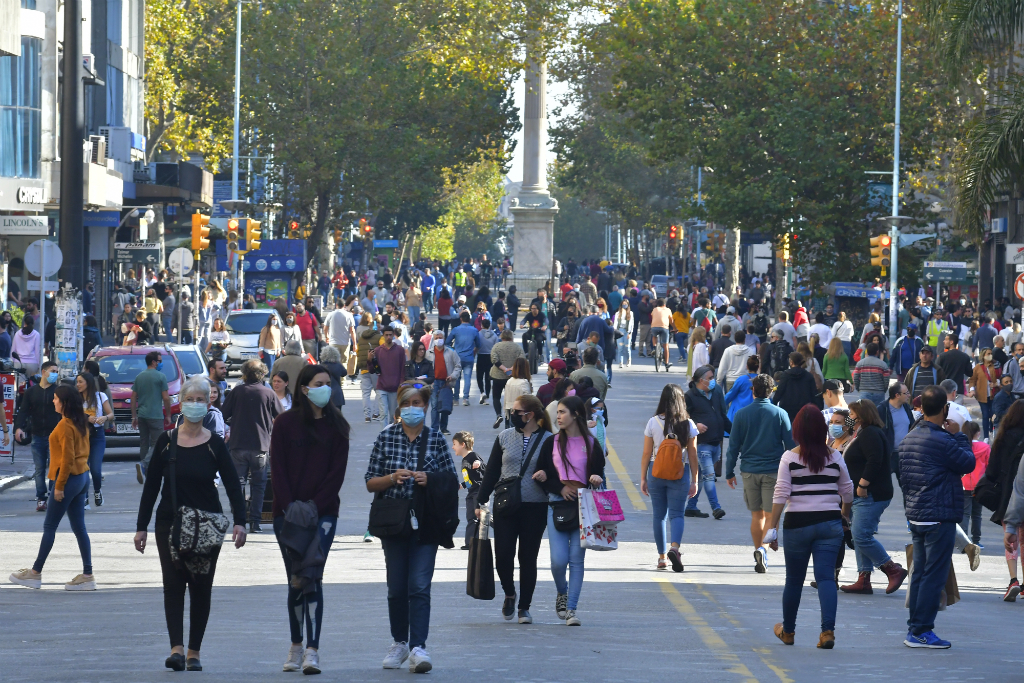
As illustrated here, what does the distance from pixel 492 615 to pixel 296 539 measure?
3032 mm

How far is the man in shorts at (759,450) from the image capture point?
561 inches

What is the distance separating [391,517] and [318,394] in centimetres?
79

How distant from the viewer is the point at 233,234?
150ft

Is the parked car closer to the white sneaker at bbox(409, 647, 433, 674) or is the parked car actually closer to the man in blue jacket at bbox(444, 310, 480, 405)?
the man in blue jacket at bbox(444, 310, 480, 405)

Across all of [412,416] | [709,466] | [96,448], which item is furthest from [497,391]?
[412,416]

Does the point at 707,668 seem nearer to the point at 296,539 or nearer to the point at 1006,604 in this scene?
the point at 296,539

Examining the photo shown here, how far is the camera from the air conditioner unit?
1576 inches

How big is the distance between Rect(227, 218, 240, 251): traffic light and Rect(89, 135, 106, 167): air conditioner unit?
4892 mm

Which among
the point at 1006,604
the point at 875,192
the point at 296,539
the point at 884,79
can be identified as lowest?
the point at 1006,604

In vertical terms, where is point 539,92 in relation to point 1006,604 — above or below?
above

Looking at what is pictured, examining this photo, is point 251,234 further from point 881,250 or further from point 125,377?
point 125,377

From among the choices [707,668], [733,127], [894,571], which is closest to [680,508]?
[894,571]

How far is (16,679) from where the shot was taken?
357 inches

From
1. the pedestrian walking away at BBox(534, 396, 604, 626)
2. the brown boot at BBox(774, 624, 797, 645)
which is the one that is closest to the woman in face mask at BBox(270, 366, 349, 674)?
the pedestrian walking away at BBox(534, 396, 604, 626)
